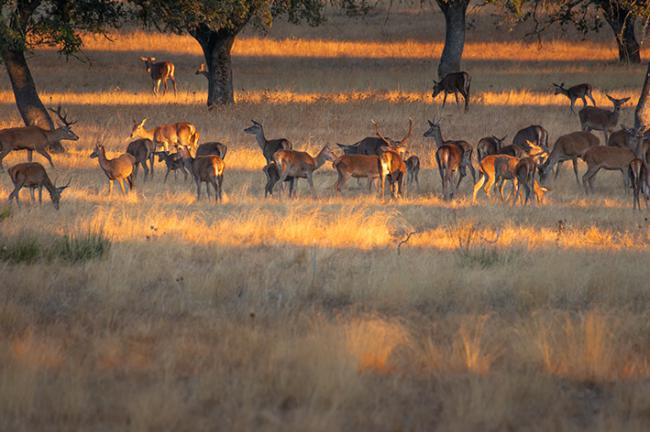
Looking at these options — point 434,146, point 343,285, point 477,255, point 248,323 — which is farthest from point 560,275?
point 434,146

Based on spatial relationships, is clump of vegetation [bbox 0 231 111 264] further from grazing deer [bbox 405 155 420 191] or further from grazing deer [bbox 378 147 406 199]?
grazing deer [bbox 405 155 420 191]

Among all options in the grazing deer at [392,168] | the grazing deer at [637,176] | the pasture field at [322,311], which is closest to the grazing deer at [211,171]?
the pasture field at [322,311]

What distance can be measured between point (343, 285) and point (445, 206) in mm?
6095

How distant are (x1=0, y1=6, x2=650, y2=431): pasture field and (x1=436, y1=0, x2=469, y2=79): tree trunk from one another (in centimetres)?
1570

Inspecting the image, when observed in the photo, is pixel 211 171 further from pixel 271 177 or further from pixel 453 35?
pixel 453 35

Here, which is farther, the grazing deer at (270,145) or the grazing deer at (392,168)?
the grazing deer at (270,145)

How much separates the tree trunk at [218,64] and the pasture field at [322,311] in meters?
10.7

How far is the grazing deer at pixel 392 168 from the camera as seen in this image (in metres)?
16.2

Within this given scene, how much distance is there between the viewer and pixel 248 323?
837 cm

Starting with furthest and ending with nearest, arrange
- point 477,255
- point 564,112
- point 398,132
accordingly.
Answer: point 564,112, point 398,132, point 477,255

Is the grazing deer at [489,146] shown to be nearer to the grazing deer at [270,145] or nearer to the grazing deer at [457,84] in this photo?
the grazing deer at [270,145]

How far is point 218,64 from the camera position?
29906 millimetres

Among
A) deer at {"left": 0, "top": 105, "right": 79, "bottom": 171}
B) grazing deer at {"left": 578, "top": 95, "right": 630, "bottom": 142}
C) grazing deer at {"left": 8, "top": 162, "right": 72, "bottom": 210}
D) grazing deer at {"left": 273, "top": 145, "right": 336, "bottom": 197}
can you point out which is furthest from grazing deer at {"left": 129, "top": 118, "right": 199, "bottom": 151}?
grazing deer at {"left": 578, "top": 95, "right": 630, "bottom": 142}

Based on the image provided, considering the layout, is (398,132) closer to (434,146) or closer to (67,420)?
(434,146)
